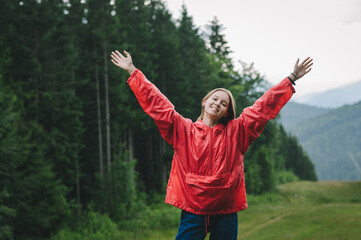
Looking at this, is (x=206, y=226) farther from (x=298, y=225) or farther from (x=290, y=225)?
(x=290, y=225)

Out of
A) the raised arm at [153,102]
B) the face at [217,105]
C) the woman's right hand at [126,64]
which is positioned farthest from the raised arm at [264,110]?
the woman's right hand at [126,64]

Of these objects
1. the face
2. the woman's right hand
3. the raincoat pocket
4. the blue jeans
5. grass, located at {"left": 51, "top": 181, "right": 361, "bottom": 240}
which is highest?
the woman's right hand

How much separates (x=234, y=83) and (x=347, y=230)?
2102cm

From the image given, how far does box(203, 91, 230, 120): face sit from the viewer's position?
3.07 meters

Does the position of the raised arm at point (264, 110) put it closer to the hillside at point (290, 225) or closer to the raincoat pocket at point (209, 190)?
the raincoat pocket at point (209, 190)

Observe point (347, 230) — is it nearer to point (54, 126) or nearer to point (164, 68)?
point (54, 126)

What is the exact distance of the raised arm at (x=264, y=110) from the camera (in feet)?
9.82

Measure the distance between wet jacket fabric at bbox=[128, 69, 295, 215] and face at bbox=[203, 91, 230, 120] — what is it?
10cm

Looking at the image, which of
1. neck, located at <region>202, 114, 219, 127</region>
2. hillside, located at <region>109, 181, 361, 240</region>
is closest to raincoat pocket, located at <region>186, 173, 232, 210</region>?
neck, located at <region>202, 114, 219, 127</region>

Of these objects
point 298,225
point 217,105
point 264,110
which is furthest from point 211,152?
point 298,225

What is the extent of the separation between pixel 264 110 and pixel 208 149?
0.59 meters

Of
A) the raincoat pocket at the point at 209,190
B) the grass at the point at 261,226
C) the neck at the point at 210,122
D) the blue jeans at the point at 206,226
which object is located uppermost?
the neck at the point at 210,122

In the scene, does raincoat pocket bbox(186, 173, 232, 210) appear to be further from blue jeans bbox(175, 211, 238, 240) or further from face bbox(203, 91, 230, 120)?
face bbox(203, 91, 230, 120)

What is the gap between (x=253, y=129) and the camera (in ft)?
10.00
